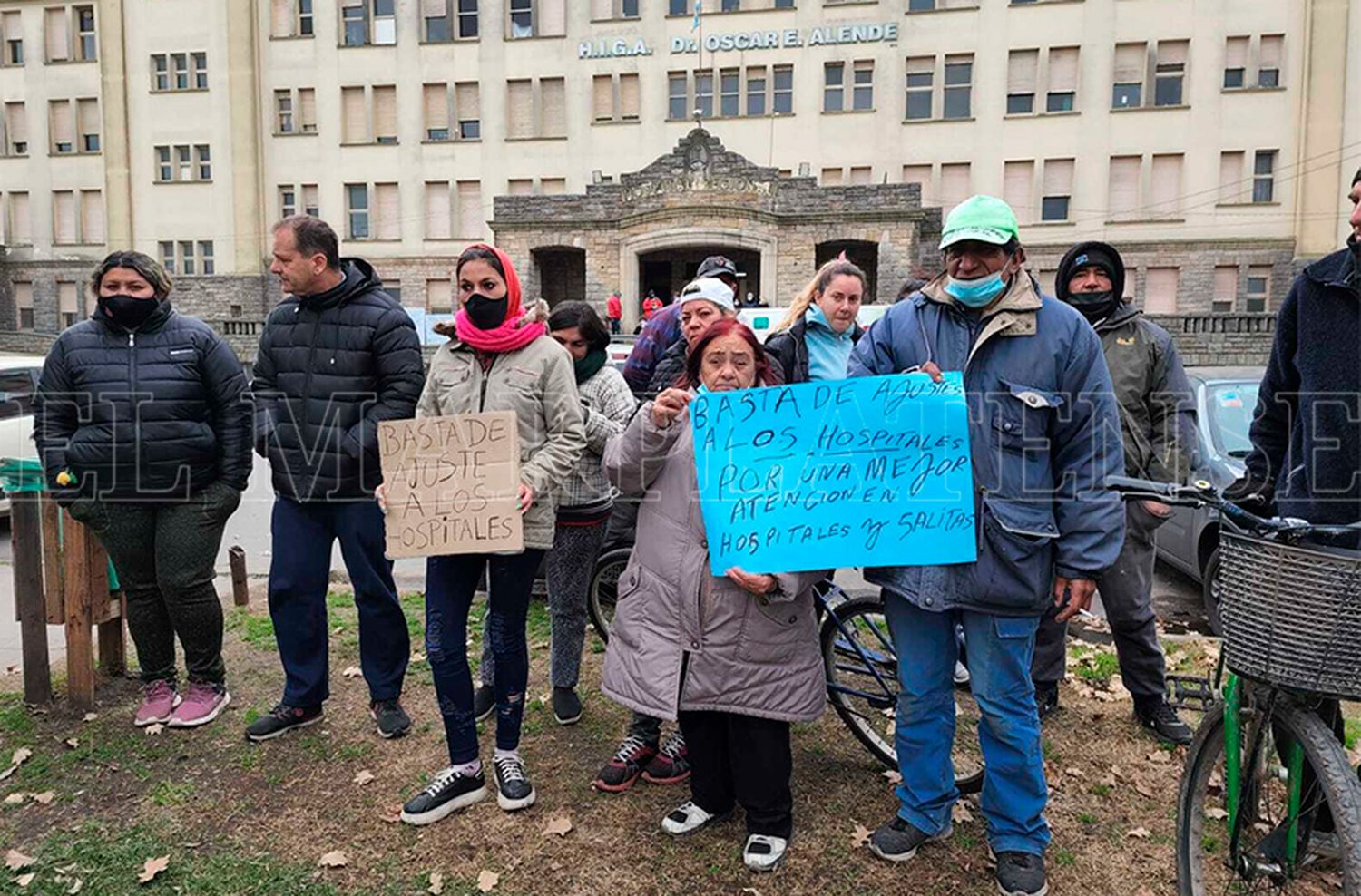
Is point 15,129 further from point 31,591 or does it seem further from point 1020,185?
point 31,591

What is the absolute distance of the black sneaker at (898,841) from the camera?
11.0 ft

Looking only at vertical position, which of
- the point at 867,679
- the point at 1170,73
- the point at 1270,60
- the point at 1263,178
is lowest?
the point at 867,679

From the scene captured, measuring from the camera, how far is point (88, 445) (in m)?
4.23

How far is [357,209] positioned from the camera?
3994 cm

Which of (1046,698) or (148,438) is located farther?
(1046,698)

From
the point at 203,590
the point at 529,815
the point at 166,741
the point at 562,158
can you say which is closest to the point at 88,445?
the point at 203,590

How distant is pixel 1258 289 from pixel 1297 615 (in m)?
38.6

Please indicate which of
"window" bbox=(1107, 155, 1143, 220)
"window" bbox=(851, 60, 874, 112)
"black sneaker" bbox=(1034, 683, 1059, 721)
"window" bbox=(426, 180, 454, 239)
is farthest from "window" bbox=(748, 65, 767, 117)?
"black sneaker" bbox=(1034, 683, 1059, 721)

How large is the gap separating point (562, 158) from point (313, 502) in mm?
36565

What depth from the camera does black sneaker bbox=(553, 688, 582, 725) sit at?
4.54 m

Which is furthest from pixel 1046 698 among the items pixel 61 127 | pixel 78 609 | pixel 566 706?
pixel 61 127

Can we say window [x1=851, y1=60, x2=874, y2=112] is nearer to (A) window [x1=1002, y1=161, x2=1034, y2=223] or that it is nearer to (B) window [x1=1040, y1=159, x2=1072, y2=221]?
(A) window [x1=1002, y1=161, x2=1034, y2=223]

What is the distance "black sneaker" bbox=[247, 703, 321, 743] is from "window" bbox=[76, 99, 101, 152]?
151ft

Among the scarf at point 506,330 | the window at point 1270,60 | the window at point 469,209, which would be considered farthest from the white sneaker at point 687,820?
the window at point 1270,60
